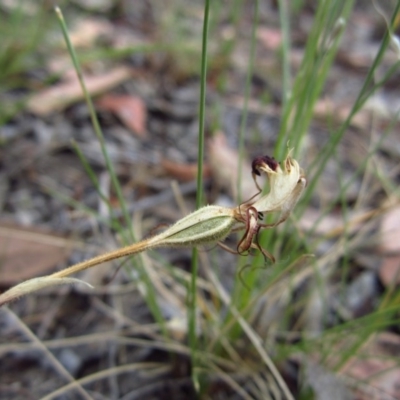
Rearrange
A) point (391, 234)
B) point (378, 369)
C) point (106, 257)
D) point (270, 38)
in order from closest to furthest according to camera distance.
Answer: point (106, 257) < point (378, 369) < point (391, 234) < point (270, 38)

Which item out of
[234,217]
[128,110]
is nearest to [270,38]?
[128,110]

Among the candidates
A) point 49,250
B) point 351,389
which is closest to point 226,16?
point 49,250

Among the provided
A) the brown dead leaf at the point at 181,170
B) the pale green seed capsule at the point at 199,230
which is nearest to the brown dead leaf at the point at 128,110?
the brown dead leaf at the point at 181,170

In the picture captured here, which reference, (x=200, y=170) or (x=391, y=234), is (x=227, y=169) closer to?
(x=391, y=234)

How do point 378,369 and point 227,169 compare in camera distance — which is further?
point 227,169

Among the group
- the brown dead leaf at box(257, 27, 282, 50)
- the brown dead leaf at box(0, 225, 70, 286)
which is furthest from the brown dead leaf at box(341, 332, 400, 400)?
the brown dead leaf at box(257, 27, 282, 50)

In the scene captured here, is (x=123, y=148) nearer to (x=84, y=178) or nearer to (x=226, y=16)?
(x=84, y=178)

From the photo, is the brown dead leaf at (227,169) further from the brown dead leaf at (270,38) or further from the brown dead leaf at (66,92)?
the brown dead leaf at (270,38)

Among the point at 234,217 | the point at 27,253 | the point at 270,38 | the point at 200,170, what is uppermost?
the point at 270,38

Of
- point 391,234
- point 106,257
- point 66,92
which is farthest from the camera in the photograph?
point 66,92
